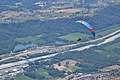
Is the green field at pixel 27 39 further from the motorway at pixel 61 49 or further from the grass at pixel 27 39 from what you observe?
the motorway at pixel 61 49

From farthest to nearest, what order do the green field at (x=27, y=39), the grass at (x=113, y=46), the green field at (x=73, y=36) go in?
the green field at (x=73, y=36)
the green field at (x=27, y=39)
the grass at (x=113, y=46)

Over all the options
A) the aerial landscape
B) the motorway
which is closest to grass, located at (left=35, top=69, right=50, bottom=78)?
the aerial landscape

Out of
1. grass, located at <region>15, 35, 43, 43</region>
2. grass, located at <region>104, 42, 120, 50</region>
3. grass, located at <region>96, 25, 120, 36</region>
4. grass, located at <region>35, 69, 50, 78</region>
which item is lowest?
grass, located at <region>96, 25, 120, 36</region>

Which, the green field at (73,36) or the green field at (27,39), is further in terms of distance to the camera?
the green field at (73,36)

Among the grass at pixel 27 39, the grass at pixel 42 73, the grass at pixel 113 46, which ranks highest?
the grass at pixel 42 73

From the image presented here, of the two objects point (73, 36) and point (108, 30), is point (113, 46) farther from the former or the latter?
point (108, 30)

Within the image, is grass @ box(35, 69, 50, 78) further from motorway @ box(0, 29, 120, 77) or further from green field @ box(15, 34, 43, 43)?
green field @ box(15, 34, 43, 43)

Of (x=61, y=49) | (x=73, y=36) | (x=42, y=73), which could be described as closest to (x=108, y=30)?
(x=73, y=36)

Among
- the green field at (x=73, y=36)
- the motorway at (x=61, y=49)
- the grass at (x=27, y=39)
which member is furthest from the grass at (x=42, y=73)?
the green field at (x=73, y=36)

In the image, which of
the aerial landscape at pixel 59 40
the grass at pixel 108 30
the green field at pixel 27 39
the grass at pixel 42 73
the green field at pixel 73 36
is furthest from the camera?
the grass at pixel 108 30
